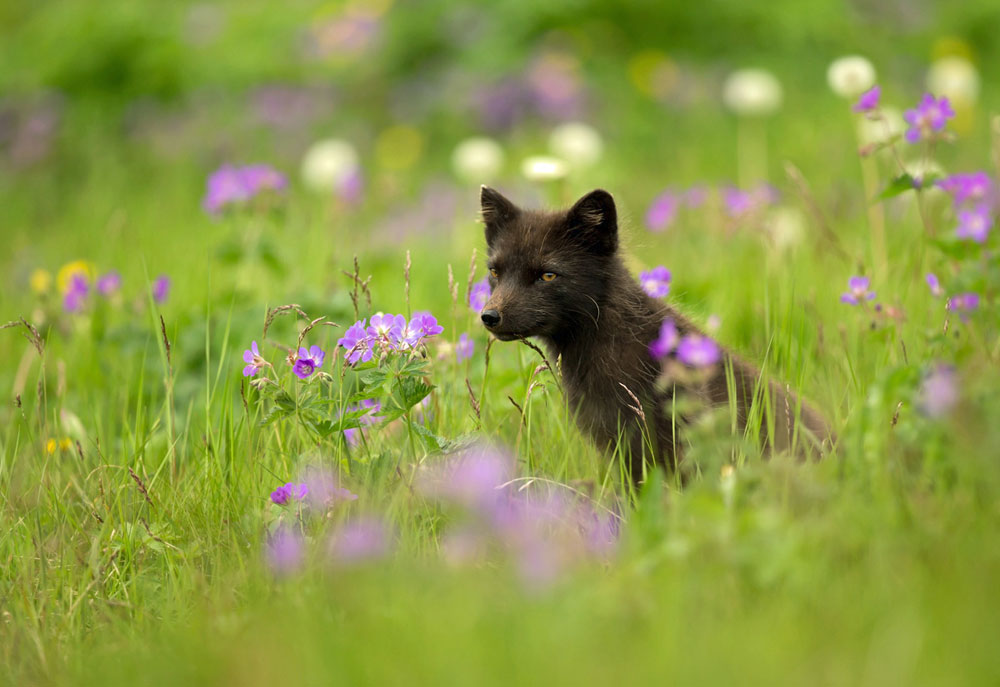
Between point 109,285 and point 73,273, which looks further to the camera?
point 73,273

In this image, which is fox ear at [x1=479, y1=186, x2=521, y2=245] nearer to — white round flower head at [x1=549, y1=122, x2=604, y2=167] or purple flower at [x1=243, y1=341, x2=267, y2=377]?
purple flower at [x1=243, y1=341, x2=267, y2=377]

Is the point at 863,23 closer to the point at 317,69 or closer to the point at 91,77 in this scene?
the point at 317,69

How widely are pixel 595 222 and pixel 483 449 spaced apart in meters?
1.12

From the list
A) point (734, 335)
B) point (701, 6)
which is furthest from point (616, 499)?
point (701, 6)

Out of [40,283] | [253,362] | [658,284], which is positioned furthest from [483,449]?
[40,283]

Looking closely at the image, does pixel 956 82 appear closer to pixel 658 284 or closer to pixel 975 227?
pixel 658 284

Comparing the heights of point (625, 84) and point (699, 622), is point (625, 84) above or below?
above

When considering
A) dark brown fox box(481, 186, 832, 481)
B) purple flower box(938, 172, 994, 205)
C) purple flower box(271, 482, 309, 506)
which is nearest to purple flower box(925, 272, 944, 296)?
purple flower box(938, 172, 994, 205)

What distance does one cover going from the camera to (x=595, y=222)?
3.66m

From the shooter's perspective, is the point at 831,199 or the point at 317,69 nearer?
the point at 831,199

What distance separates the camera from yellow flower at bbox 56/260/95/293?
5.16 meters

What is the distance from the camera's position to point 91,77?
38.4 ft

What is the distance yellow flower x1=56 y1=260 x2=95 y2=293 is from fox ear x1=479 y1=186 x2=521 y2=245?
92.8 inches

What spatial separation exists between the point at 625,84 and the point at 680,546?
29.4 feet
